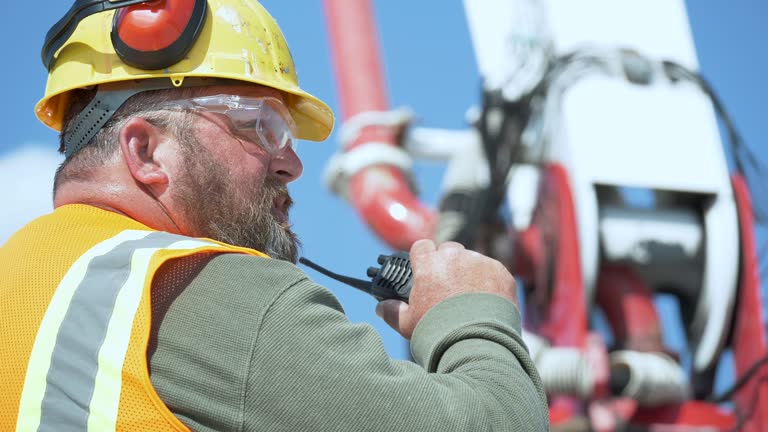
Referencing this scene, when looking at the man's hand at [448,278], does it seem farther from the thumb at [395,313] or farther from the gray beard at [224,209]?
the gray beard at [224,209]

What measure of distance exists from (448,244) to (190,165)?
41cm

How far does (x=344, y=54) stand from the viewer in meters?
8.44

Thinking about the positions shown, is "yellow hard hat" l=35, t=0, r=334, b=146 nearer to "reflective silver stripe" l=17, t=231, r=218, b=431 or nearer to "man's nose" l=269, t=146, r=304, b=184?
"man's nose" l=269, t=146, r=304, b=184

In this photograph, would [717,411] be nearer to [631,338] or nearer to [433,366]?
[631,338]

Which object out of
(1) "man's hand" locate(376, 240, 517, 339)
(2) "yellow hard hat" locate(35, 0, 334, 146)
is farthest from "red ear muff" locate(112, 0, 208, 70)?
(1) "man's hand" locate(376, 240, 517, 339)

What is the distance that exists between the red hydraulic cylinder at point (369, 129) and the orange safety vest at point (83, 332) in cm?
573

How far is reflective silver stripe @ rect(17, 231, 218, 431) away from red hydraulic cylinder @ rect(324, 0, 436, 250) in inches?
228

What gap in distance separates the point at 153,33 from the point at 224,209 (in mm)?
296

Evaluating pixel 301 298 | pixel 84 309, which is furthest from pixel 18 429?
pixel 301 298

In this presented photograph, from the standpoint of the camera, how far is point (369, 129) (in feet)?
26.0

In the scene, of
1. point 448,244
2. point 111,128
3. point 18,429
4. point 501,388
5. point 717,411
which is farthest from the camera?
point 717,411

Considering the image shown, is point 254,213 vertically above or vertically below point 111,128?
below

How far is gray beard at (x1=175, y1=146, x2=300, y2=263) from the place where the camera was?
163 cm

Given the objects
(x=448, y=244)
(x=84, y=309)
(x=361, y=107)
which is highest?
(x=84, y=309)
